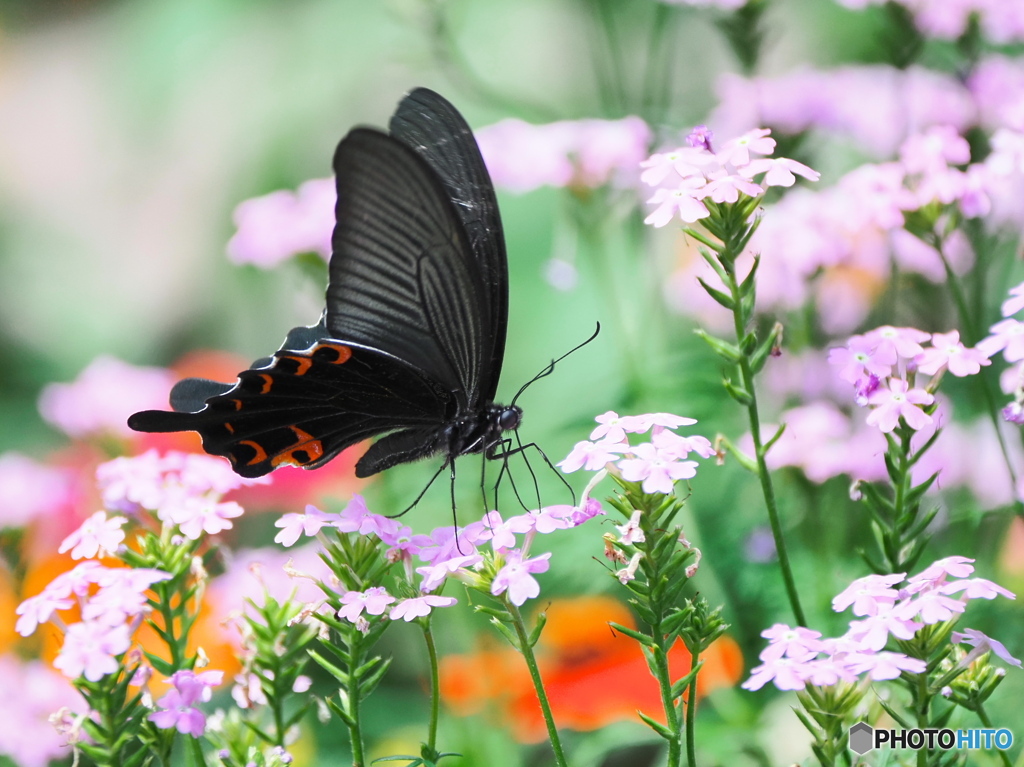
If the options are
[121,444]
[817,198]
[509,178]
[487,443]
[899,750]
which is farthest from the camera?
[121,444]

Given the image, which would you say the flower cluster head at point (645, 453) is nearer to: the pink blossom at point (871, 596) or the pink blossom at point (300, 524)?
the pink blossom at point (871, 596)

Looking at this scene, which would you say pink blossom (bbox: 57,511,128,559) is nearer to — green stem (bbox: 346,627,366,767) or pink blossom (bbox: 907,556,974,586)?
green stem (bbox: 346,627,366,767)

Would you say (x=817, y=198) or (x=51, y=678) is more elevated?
(x=817, y=198)

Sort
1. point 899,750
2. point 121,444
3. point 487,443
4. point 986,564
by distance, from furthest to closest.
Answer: point 121,444
point 986,564
point 487,443
point 899,750

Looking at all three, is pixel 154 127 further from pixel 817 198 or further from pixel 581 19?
pixel 817 198

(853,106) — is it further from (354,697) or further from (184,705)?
(184,705)

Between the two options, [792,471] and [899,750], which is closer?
[899,750]

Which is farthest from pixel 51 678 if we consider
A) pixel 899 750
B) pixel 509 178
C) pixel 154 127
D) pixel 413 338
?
pixel 154 127

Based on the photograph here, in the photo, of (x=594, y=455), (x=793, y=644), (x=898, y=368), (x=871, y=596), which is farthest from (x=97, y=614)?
(x=898, y=368)
